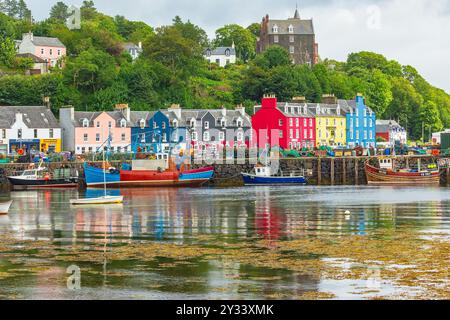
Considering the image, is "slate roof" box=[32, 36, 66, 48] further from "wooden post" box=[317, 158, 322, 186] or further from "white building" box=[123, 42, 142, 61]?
"wooden post" box=[317, 158, 322, 186]

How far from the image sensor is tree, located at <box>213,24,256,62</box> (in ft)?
560

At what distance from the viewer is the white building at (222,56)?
162125 mm

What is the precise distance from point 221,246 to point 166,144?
6970 cm

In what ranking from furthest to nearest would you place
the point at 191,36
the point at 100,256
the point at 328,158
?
the point at 191,36 < the point at 328,158 < the point at 100,256

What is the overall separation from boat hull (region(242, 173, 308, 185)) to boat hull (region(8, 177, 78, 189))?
16.0 metres

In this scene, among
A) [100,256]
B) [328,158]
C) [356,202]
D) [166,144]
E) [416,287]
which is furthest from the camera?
[166,144]

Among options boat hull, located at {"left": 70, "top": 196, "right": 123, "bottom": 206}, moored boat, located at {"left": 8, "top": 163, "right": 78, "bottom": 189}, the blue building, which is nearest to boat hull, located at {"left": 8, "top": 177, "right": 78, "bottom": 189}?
moored boat, located at {"left": 8, "top": 163, "right": 78, "bottom": 189}

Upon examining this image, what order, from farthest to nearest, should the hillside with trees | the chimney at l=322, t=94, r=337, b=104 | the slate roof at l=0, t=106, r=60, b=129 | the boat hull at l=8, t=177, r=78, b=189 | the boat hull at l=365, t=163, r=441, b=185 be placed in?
the chimney at l=322, t=94, r=337, b=104 < the hillside with trees < the slate roof at l=0, t=106, r=60, b=129 < the boat hull at l=365, t=163, r=441, b=185 < the boat hull at l=8, t=177, r=78, b=189

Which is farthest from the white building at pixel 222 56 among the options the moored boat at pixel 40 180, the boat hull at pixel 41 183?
the boat hull at pixel 41 183

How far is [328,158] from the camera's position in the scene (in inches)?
Result: 3656

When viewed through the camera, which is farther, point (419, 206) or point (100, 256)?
point (419, 206)

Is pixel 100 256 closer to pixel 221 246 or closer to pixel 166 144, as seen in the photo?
pixel 221 246

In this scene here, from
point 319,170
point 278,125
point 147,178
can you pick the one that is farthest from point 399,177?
point 147,178

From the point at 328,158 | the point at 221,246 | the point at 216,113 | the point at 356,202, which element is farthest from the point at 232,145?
the point at 221,246
